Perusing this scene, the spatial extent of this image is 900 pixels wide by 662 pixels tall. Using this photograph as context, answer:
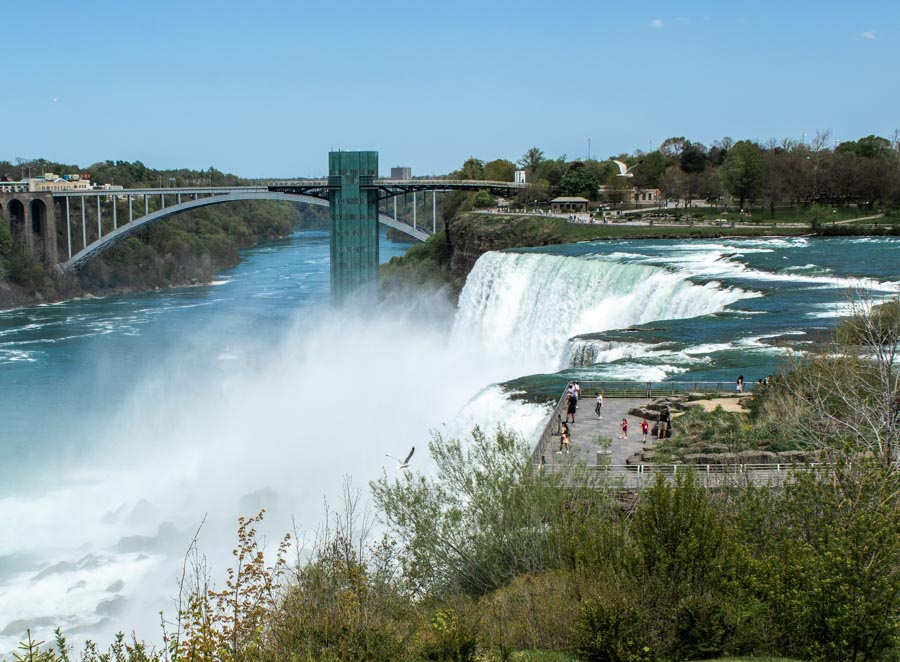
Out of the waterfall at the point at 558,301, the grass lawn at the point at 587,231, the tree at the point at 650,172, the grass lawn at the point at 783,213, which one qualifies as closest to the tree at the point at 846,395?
the waterfall at the point at 558,301

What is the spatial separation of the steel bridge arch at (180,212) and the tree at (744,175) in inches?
613

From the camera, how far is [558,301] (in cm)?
3056

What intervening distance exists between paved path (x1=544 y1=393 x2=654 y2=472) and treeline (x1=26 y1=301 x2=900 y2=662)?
264 cm

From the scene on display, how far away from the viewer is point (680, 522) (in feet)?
29.1

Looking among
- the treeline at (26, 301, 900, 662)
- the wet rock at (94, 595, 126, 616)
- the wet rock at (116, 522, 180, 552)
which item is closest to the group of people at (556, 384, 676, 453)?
the treeline at (26, 301, 900, 662)

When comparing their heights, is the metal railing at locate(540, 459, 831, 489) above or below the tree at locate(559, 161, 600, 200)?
below

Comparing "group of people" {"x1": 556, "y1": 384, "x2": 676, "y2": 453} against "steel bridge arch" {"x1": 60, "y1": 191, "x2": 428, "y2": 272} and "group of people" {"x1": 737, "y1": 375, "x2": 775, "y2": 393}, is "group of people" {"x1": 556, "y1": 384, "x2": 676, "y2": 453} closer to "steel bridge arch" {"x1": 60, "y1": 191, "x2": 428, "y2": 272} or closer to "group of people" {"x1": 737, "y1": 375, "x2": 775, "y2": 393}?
"group of people" {"x1": 737, "y1": 375, "x2": 775, "y2": 393}

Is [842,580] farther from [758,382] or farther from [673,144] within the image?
[673,144]

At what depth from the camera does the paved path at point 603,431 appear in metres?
14.3

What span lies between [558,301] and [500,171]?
42786mm

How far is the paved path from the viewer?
563 inches

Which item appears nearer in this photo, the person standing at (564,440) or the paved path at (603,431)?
the paved path at (603,431)

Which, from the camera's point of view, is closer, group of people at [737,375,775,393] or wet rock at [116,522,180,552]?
group of people at [737,375,775,393]

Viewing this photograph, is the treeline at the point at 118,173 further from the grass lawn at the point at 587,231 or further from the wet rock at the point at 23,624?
the wet rock at the point at 23,624
